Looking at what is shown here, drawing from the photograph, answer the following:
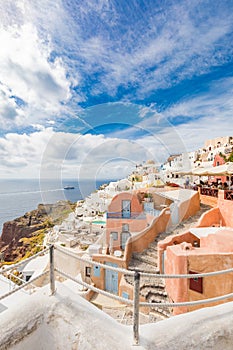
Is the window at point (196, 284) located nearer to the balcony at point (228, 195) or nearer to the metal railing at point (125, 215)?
the balcony at point (228, 195)

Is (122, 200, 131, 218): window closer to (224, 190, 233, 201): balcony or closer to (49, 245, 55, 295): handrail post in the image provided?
(224, 190, 233, 201): balcony

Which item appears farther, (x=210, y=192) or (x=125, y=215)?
(x=210, y=192)

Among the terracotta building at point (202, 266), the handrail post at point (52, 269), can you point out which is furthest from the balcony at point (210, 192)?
the handrail post at point (52, 269)

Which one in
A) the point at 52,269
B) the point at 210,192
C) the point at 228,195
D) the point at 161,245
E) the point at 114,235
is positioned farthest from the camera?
the point at 210,192

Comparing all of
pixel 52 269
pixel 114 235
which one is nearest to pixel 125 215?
pixel 114 235

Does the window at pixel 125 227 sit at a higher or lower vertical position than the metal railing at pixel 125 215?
lower

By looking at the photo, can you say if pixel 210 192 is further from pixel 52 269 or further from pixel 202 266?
pixel 52 269

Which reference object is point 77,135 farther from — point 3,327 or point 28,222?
point 28,222

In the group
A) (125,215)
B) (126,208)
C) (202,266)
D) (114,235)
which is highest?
(126,208)

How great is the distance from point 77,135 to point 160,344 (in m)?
8.58

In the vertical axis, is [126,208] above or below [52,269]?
below

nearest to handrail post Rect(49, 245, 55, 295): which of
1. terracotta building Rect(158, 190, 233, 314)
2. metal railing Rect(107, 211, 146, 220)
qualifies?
terracotta building Rect(158, 190, 233, 314)

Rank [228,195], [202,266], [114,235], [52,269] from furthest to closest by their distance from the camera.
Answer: [114,235] < [228,195] < [202,266] < [52,269]

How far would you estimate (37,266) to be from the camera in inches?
398
